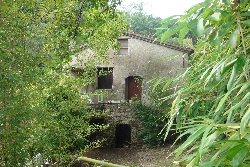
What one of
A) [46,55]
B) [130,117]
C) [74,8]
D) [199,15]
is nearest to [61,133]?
[46,55]

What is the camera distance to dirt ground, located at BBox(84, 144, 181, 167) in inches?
362

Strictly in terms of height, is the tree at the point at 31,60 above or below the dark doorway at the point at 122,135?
above

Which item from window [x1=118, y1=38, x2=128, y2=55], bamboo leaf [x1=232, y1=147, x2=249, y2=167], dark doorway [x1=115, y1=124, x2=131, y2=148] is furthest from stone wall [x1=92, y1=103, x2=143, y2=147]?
bamboo leaf [x1=232, y1=147, x2=249, y2=167]


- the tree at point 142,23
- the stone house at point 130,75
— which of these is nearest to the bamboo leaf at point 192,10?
the stone house at point 130,75

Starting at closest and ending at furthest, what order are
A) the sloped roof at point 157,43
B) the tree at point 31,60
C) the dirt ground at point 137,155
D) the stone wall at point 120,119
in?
the tree at point 31,60
the dirt ground at point 137,155
the stone wall at point 120,119
the sloped roof at point 157,43

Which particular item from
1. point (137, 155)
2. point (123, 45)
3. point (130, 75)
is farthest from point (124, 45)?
point (137, 155)

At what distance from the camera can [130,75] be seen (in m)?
12.5

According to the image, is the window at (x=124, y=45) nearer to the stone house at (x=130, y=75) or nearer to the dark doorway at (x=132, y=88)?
the stone house at (x=130, y=75)

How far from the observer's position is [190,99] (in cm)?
136

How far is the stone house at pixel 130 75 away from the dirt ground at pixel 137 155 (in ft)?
1.94

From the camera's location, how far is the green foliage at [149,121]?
429 inches

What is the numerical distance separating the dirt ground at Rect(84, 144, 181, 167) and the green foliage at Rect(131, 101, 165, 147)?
36cm

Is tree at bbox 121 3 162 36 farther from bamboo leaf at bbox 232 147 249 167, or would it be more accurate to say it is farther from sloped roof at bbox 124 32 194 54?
bamboo leaf at bbox 232 147 249 167

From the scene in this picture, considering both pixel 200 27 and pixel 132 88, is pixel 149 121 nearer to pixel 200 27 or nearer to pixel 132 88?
pixel 132 88
